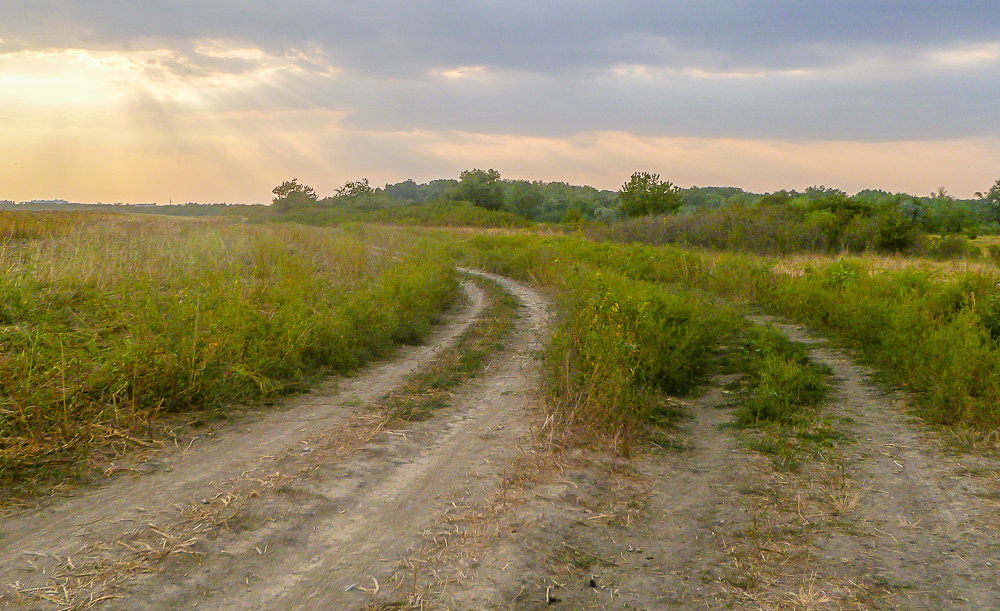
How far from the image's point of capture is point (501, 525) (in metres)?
3.86

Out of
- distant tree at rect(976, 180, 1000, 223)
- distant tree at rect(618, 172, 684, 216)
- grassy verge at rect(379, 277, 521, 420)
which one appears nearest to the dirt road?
grassy verge at rect(379, 277, 521, 420)

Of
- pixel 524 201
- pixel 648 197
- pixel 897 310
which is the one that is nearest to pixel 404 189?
pixel 524 201

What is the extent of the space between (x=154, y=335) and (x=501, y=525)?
3749 mm

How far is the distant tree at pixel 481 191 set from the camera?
61188 millimetres

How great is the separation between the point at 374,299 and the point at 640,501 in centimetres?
631

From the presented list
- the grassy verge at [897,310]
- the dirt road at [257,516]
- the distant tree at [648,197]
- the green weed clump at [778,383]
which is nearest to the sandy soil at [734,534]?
the dirt road at [257,516]

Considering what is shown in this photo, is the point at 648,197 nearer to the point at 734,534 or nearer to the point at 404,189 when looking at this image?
the point at 734,534

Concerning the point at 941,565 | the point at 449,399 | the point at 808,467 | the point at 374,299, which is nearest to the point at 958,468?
the point at 808,467

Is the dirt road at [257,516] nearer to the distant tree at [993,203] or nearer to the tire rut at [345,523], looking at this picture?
the tire rut at [345,523]

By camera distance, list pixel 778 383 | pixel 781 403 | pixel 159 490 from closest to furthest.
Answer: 1. pixel 159 490
2. pixel 781 403
3. pixel 778 383

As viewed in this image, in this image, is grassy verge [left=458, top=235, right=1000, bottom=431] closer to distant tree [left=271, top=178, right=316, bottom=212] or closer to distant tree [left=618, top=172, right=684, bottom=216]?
distant tree [left=618, top=172, right=684, bottom=216]

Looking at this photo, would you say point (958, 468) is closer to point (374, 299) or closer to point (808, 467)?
point (808, 467)

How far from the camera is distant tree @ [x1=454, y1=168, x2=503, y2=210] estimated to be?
61188 mm

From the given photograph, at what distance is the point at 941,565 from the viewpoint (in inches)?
148
